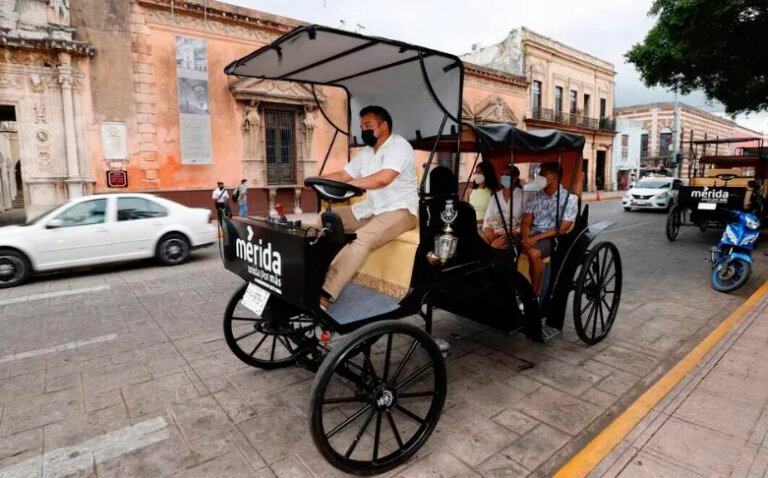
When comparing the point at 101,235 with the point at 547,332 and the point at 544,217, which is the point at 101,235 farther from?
the point at 547,332

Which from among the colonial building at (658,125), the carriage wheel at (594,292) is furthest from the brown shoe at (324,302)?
the colonial building at (658,125)

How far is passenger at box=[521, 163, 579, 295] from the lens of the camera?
4.55 m

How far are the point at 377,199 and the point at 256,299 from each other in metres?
1.17

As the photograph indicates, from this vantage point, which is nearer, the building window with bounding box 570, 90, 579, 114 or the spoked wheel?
the spoked wheel

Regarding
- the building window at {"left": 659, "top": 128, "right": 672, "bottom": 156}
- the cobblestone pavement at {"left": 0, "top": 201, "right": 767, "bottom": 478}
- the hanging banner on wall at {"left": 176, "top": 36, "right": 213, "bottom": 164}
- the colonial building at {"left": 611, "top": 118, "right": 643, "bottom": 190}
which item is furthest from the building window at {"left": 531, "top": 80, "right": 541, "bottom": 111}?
the cobblestone pavement at {"left": 0, "top": 201, "right": 767, "bottom": 478}

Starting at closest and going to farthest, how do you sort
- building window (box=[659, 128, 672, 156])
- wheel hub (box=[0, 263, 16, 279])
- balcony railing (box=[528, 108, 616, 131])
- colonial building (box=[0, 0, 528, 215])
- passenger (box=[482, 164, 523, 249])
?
1. passenger (box=[482, 164, 523, 249])
2. wheel hub (box=[0, 263, 16, 279])
3. colonial building (box=[0, 0, 528, 215])
4. balcony railing (box=[528, 108, 616, 131])
5. building window (box=[659, 128, 672, 156])

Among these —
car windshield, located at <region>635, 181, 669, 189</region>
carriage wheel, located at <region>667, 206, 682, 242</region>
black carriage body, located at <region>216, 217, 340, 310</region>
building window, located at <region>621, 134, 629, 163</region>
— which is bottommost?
carriage wheel, located at <region>667, 206, 682, 242</region>

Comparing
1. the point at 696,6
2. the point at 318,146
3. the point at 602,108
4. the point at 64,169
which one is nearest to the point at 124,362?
the point at 64,169

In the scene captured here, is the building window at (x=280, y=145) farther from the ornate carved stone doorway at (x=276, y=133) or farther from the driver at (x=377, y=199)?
the driver at (x=377, y=199)

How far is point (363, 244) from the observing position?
10.2 feet

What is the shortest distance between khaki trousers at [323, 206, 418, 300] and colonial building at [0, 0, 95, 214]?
1360 cm

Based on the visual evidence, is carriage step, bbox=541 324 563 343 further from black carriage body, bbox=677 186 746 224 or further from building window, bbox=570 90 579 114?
building window, bbox=570 90 579 114

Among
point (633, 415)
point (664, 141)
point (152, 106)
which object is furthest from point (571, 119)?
point (633, 415)

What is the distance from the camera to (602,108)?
3541 cm
